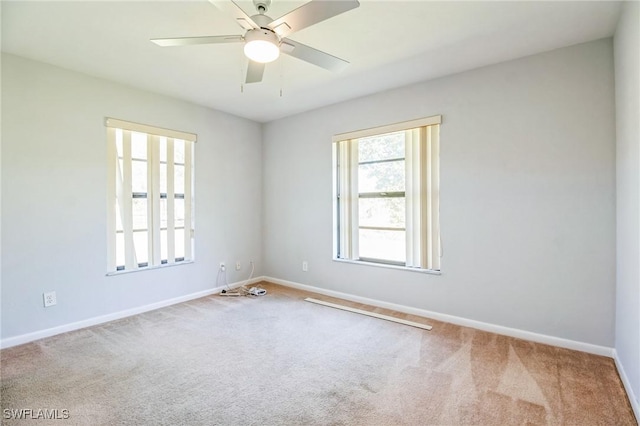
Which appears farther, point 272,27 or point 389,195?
point 389,195

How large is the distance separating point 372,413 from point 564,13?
294 cm

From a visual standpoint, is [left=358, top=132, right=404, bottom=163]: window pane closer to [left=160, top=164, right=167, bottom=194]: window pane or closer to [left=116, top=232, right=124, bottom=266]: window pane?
[left=160, top=164, right=167, bottom=194]: window pane

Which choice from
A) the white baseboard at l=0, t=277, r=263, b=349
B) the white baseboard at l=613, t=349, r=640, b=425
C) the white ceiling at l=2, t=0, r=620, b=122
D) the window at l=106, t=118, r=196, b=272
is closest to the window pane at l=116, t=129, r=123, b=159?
the window at l=106, t=118, r=196, b=272

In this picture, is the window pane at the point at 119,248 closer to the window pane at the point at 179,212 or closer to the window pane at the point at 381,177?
the window pane at the point at 179,212

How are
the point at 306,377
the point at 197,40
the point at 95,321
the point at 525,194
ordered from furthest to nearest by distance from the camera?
the point at 95,321, the point at 525,194, the point at 306,377, the point at 197,40

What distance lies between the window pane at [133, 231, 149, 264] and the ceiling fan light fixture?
8.37ft

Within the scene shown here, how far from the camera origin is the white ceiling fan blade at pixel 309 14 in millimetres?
1522

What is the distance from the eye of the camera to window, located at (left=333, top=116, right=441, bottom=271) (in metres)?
3.27

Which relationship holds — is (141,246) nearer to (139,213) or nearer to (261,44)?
Answer: (139,213)

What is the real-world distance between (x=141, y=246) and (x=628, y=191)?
14.4ft

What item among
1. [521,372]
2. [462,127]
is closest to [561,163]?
[462,127]

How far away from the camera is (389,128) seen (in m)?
3.48

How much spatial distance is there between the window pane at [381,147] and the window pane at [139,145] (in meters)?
2.56

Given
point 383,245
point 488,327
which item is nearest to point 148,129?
point 383,245
